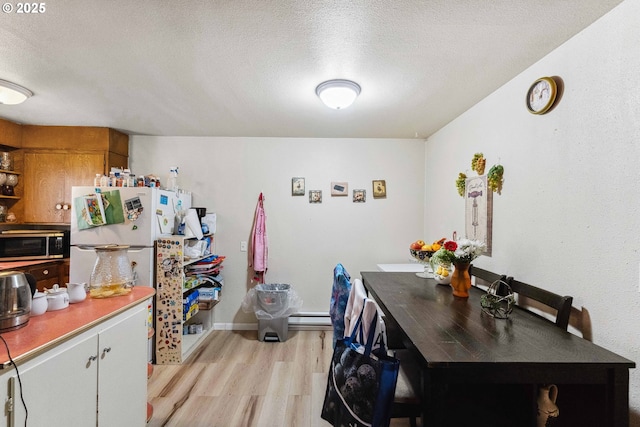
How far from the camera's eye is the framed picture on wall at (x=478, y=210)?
2.14 meters

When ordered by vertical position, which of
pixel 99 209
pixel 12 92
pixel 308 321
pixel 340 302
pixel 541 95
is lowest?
pixel 308 321

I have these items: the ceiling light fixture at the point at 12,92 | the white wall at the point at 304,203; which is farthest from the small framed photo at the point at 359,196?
the ceiling light fixture at the point at 12,92

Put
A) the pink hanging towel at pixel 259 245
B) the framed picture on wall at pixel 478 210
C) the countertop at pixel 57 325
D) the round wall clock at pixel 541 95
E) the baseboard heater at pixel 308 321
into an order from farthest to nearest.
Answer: the baseboard heater at pixel 308 321
the pink hanging towel at pixel 259 245
the framed picture on wall at pixel 478 210
the round wall clock at pixel 541 95
the countertop at pixel 57 325

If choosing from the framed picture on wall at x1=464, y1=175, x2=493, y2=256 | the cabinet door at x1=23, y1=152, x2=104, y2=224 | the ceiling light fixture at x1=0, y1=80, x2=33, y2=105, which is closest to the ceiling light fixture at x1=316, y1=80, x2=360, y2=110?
the framed picture on wall at x1=464, y1=175, x2=493, y2=256

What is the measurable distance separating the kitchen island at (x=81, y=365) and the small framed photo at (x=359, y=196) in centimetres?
241

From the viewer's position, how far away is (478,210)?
7.48 feet

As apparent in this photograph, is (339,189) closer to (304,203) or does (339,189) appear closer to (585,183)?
(304,203)

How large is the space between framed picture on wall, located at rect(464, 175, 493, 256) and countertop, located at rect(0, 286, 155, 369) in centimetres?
239

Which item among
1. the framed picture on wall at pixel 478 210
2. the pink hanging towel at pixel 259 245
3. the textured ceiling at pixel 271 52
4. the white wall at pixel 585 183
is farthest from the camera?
the pink hanging towel at pixel 259 245

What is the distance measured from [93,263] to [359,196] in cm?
280

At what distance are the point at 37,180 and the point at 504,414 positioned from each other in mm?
4411

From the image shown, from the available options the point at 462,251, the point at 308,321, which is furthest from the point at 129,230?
the point at 462,251

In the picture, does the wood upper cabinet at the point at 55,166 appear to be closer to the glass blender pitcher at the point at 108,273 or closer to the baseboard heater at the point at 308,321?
the glass blender pitcher at the point at 108,273

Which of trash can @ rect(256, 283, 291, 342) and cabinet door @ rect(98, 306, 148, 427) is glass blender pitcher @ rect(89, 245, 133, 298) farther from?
trash can @ rect(256, 283, 291, 342)
